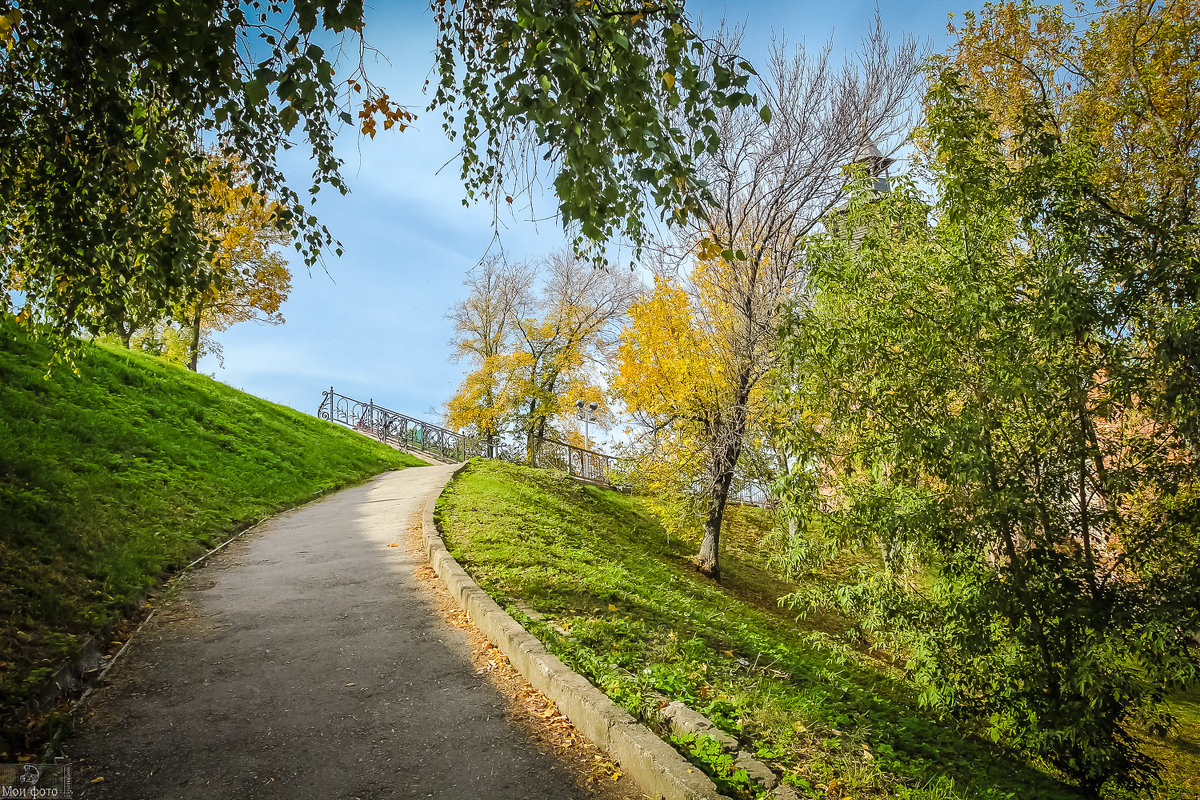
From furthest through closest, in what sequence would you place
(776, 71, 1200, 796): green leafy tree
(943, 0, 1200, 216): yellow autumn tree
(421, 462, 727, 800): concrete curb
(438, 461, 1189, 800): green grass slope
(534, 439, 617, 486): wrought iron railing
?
(534, 439, 617, 486): wrought iron railing → (943, 0, 1200, 216): yellow autumn tree → (776, 71, 1200, 796): green leafy tree → (438, 461, 1189, 800): green grass slope → (421, 462, 727, 800): concrete curb

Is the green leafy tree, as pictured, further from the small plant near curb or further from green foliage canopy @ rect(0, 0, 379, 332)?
green foliage canopy @ rect(0, 0, 379, 332)

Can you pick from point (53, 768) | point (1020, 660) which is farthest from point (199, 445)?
point (1020, 660)

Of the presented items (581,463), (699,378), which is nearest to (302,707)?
(699,378)

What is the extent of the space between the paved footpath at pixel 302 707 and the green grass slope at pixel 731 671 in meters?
0.79

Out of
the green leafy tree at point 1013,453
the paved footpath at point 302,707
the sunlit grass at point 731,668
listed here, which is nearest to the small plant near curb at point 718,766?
the sunlit grass at point 731,668

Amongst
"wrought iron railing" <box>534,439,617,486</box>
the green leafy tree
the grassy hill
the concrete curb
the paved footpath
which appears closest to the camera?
the concrete curb

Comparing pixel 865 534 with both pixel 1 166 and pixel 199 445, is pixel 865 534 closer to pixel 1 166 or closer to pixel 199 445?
pixel 1 166

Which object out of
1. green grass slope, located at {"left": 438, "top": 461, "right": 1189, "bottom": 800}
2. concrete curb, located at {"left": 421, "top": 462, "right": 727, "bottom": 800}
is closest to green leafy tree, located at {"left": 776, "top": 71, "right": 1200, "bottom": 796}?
green grass slope, located at {"left": 438, "top": 461, "right": 1189, "bottom": 800}

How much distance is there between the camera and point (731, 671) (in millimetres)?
5176

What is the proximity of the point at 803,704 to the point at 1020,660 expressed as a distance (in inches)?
132

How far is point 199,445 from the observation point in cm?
1172

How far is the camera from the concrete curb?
3.20m

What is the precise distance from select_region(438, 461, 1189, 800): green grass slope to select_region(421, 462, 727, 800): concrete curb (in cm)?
18

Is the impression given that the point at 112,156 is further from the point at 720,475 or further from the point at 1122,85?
the point at 1122,85
